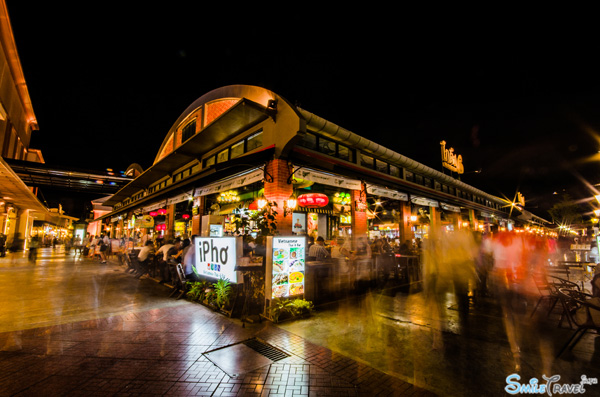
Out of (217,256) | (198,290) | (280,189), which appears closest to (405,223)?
(280,189)

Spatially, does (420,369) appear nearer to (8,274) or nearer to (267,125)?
(267,125)

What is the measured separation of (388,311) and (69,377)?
19.0ft

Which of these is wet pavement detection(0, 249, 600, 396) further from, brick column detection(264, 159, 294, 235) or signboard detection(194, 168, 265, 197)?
signboard detection(194, 168, 265, 197)

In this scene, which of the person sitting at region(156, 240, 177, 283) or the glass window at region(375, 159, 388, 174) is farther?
the glass window at region(375, 159, 388, 174)

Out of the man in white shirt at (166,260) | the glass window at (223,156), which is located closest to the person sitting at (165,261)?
the man in white shirt at (166,260)

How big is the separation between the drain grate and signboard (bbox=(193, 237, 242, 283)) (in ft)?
5.50

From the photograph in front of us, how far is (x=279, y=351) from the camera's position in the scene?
400cm

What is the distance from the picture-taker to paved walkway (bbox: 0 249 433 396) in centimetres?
300

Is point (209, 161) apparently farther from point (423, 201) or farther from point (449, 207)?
point (449, 207)

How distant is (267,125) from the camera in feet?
29.6

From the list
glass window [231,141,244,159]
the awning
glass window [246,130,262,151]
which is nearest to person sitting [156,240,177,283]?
glass window [231,141,244,159]

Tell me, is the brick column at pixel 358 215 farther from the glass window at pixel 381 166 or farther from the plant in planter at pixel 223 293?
the plant in planter at pixel 223 293

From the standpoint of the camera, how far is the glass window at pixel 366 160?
40.6 ft

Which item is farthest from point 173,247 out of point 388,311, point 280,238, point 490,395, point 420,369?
point 490,395
